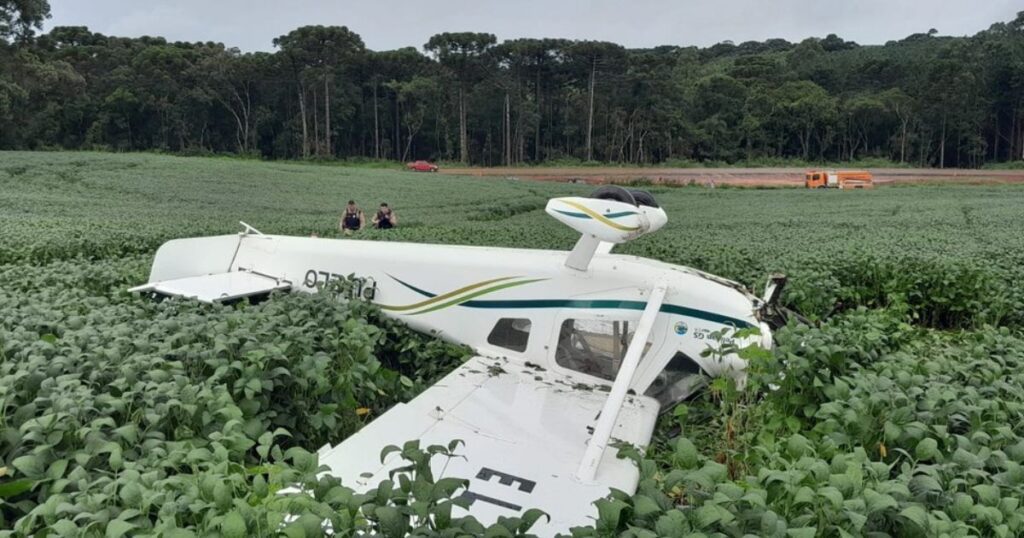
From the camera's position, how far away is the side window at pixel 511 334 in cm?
509

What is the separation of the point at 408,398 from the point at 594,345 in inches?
64.7

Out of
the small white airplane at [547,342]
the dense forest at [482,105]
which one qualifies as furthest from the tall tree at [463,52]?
the small white airplane at [547,342]

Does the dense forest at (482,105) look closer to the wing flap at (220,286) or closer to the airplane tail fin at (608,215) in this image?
the wing flap at (220,286)

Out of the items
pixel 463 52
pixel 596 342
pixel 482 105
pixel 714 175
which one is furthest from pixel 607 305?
pixel 482 105

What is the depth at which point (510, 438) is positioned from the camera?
3.88 meters

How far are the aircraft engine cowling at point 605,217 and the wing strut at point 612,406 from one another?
593mm

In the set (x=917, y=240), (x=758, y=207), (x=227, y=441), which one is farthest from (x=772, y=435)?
(x=758, y=207)

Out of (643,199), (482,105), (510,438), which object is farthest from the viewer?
(482,105)

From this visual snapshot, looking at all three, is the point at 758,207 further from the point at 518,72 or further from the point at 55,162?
the point at 55,162

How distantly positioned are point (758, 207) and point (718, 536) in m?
27.4

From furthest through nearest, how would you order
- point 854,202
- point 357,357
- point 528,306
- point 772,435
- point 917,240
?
point 854,202 → point 917,240 → point 528,306 → point 357,357 → point 772,435

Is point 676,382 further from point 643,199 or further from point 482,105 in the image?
point 482,105

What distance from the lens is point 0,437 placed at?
271 cm

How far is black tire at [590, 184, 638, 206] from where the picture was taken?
15.2 ft
